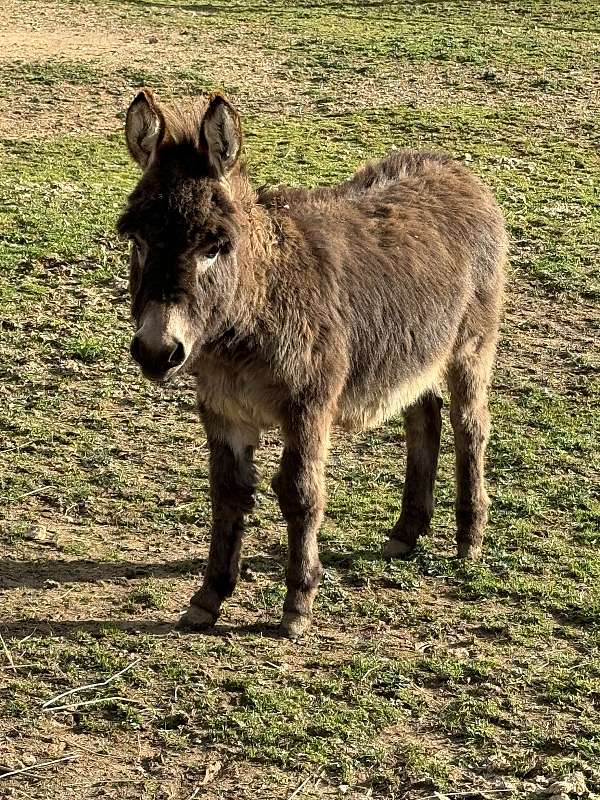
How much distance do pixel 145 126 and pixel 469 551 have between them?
99.5 inches

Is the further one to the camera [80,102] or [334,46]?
[334,46]

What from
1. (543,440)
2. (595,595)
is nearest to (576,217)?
(543,440)

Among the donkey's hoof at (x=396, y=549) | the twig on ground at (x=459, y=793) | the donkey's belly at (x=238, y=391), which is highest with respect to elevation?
the donkey's belly at (x=238, y=391)

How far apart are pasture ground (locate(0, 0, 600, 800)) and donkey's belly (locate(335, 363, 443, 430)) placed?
70 centimetres

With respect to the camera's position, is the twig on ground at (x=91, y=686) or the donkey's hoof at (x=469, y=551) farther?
the donkey's hoof at (x=469, y=551)

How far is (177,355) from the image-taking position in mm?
4777

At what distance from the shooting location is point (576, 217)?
33.7 feet

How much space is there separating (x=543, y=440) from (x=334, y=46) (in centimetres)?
775

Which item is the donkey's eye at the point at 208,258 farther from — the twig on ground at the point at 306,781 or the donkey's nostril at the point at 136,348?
the twig on ground at the point at 306,781

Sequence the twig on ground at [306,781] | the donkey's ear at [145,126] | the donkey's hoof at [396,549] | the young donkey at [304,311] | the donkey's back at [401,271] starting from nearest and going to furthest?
the twig on ground at [306,781] < the young donkey at [304,311] < the donkey's ear at [145,126] < the donkey's back at [401,271] < the donkey's hoof at [396,549]

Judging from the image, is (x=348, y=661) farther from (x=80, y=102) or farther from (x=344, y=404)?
(x=80, y=102)

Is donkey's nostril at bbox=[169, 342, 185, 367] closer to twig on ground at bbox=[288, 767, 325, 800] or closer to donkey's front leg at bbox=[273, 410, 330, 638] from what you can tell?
donkey's front leg at bbox=[273, 410, 330, 638]

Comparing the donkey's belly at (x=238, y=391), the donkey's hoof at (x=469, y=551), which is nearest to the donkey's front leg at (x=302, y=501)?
the donkey's belly at (x=238, y=391)

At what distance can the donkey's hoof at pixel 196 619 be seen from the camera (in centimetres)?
551
